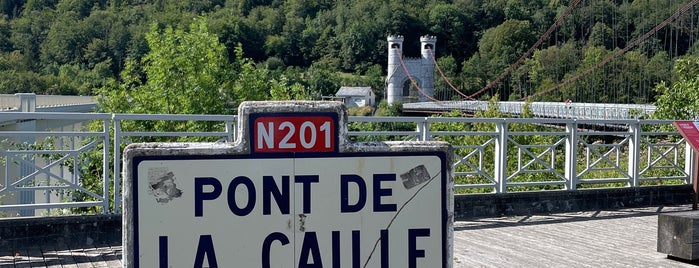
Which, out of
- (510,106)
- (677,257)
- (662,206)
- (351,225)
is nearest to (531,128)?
(662,206)

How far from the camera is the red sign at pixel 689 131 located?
30.5 feet

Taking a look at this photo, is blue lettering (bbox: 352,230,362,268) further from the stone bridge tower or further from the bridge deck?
the stone bridge tower

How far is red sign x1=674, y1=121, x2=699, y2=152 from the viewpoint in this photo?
9.30m

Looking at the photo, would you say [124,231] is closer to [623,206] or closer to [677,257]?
[677,257]

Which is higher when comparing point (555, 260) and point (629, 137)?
point (629, 137)

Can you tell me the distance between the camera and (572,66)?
72.7 m

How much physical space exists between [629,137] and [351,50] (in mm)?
103187

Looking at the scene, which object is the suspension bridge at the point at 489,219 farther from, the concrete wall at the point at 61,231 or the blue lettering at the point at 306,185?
the blue lettering at the point at 306,185

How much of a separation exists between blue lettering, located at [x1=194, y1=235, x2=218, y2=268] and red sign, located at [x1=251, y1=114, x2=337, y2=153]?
0.19 metres

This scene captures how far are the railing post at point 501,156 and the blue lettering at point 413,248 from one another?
717cm

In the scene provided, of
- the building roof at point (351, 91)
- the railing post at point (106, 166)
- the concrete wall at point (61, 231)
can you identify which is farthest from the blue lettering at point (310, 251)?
the building roof at point (351, 91)

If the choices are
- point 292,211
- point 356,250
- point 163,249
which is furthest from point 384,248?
point 163,249

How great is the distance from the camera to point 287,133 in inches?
59.2

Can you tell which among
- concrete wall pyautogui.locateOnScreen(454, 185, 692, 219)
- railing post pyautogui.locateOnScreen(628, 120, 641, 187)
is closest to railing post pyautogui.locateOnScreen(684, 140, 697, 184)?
concrete wall pyautogui.locateOnScreen(454, 185, 692, 219)
